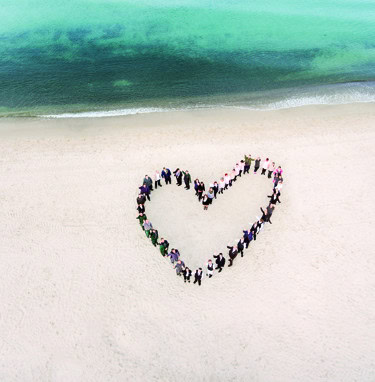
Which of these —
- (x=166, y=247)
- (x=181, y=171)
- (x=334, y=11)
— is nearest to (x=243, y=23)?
(x=334, y=11)

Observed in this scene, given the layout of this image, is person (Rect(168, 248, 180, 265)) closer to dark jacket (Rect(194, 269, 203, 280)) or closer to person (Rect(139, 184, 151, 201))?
dark jacket (Rect(194, 269, 203, 280))

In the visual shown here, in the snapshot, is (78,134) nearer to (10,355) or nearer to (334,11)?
(10,355)

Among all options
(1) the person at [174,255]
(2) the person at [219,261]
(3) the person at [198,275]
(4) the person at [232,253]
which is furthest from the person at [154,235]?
(4) the person at [232,253]

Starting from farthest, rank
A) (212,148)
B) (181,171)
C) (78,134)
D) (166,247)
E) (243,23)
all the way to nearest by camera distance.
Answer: (243,23) < (78,134) < (212,148) < (181,171) < (166,247)

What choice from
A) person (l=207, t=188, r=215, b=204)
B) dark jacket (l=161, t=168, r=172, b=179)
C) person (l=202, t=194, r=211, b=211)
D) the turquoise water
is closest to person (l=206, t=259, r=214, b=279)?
person (l=202, t=194, r=211, b=211)

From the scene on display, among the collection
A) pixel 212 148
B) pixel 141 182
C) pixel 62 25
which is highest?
pixel 62 25

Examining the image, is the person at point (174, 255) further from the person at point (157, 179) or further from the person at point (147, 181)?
the person at point (157, 179)
